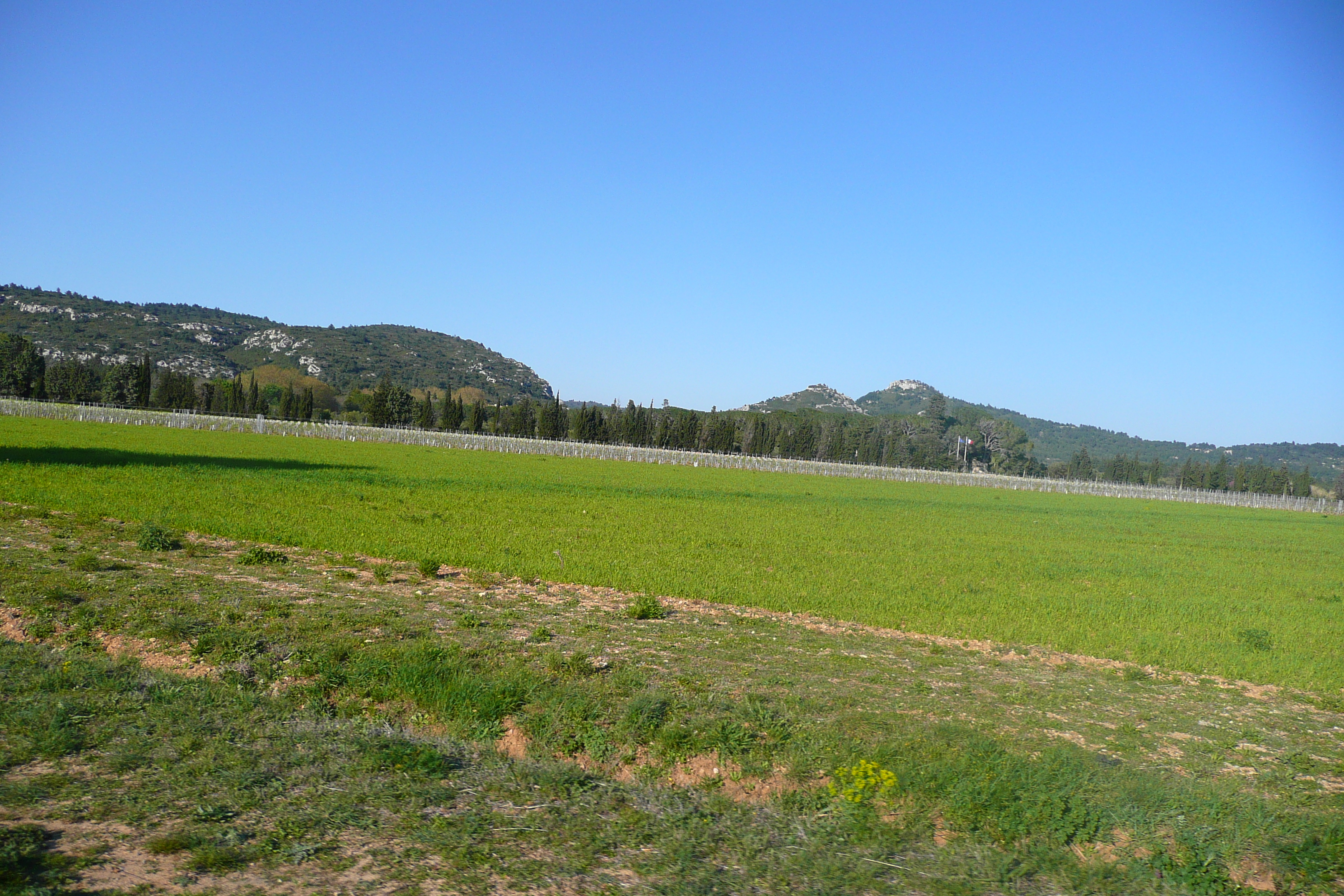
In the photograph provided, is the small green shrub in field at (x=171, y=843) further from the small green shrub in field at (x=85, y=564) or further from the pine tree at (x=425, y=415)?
the pine tree at (x=425, y=415)

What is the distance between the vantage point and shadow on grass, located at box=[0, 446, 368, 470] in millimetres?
30234

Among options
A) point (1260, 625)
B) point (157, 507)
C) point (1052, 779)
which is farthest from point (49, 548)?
point (1260, 625)

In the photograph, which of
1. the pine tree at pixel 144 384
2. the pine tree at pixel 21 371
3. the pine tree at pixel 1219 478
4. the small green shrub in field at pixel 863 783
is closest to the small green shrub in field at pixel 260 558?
the small green shrub in field at pixel 863 783

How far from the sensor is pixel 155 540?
530 inches

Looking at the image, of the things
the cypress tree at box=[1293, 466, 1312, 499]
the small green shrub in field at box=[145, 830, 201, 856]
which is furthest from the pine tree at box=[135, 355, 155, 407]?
the cypress tree at box=[1293, 466, 1312, 499]

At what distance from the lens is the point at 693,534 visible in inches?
905

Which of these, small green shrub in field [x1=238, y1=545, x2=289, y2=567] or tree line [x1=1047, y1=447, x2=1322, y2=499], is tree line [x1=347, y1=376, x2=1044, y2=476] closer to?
tree line [x1=1047, y1=447, x2=1322, y2=499]

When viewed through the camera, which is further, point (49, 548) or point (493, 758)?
point (49, 548)

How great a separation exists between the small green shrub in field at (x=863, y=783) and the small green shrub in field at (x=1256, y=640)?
991 centimetres

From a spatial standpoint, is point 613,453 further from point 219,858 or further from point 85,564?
point 219,858

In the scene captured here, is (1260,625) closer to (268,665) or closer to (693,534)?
(693,534)

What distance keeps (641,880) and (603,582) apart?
9312 mm

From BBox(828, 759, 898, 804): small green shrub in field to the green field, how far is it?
612 cm

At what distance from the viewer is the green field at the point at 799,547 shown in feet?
43.5
